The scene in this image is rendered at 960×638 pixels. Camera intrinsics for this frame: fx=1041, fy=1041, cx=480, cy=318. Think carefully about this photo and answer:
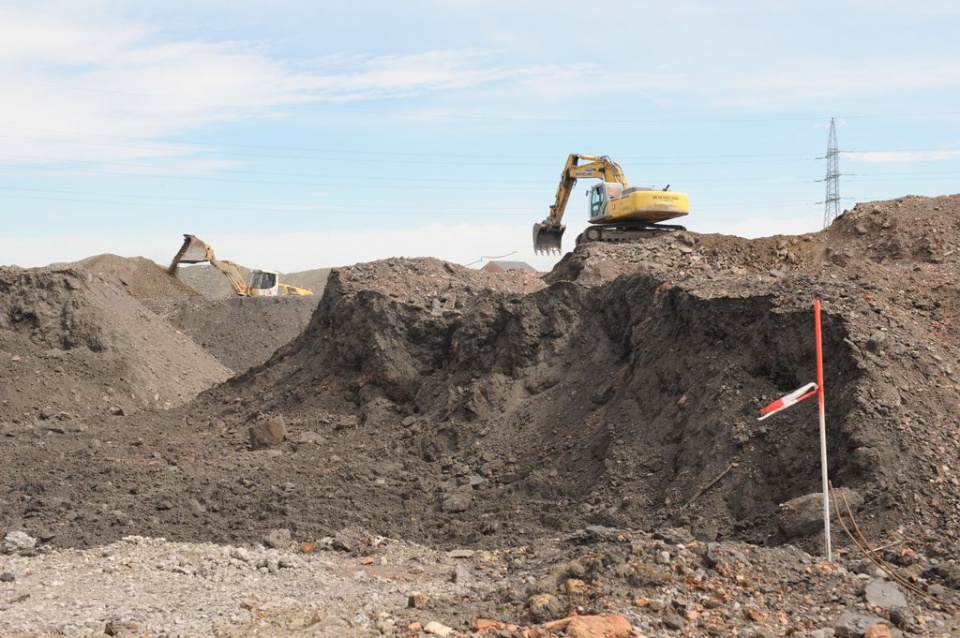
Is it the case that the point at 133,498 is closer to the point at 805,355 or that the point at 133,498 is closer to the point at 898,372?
the point at 805,355

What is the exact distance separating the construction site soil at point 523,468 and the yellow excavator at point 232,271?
48.0 ft

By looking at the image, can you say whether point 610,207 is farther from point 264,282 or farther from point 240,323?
point 264,282

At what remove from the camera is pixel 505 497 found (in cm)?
1125

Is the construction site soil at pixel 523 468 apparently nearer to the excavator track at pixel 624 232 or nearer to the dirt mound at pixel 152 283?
the excavator track at pixel 624 232

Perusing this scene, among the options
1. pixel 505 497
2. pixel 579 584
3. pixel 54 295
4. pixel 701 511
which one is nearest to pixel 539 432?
pixel 505 497

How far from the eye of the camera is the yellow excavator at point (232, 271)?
33.1 meters

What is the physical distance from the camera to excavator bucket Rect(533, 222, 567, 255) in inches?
980

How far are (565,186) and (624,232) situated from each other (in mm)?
2734

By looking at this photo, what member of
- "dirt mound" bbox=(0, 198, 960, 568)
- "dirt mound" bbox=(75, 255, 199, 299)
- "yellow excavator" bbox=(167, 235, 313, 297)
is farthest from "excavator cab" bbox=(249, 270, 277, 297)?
"dirt mound" bbox=(0, 198, 960, 568)

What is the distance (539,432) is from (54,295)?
1216 centimetres

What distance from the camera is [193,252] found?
33812 mm

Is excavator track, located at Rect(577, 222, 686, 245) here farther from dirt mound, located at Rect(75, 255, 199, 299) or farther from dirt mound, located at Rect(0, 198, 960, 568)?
dirt mound, located at Rect(75, 255, 199, 299)

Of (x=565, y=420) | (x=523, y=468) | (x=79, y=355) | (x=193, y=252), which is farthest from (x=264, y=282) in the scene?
(x=523, y=468)

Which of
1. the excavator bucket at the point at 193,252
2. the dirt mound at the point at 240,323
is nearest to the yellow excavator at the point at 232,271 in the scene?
the excavator bucket at the point at 193,252
